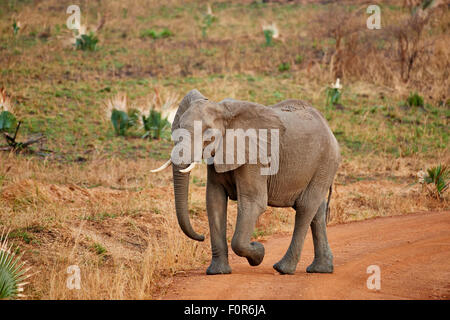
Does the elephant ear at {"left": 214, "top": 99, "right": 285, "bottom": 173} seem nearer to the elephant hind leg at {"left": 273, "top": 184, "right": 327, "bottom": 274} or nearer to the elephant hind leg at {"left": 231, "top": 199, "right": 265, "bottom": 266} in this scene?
the elephant hind leg at {"left": 231, "top": 199, "right": 265, "bottom": 266}

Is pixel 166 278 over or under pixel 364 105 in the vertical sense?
under

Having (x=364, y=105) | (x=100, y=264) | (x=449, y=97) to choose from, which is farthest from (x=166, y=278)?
(x=449, y=97)

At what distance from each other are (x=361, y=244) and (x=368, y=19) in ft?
54.8

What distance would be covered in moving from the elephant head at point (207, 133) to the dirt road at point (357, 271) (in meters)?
0.81

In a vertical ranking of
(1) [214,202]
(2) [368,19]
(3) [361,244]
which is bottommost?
(3) [361,244]

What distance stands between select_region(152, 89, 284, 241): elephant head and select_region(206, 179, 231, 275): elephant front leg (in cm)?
22

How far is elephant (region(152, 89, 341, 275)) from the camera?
7.28 metres

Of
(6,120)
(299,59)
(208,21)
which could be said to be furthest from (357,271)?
(208,21)

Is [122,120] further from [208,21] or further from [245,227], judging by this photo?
[208,21]

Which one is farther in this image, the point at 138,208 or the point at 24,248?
the point at 138,208

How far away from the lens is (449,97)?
70.8ft

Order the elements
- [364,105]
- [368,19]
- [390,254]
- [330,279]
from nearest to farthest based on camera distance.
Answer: [330,279] < [390,254] < [364,105] < [368,19]
